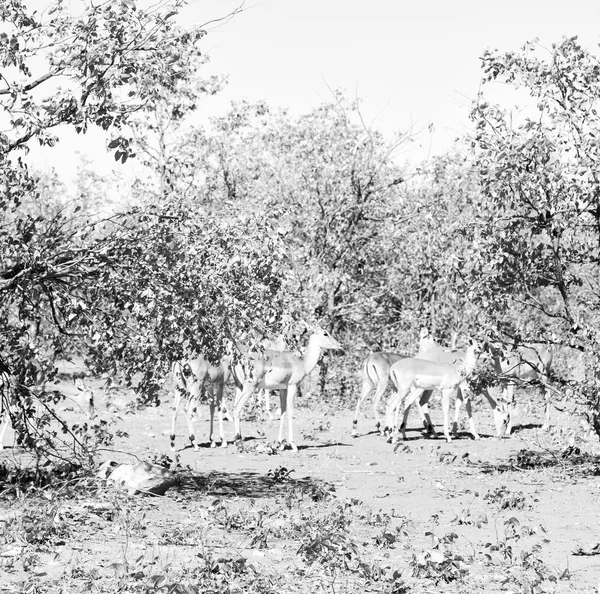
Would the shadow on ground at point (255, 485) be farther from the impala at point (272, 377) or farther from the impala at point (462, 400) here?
the impala at point (462, 400)

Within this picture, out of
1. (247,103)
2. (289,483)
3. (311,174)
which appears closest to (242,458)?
(289,483)

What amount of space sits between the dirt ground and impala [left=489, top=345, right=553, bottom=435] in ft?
4.56

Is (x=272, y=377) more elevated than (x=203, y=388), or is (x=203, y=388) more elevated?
(x=272, y=377)

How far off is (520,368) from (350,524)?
566 inches

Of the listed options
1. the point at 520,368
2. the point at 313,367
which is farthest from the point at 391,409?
the point at 520,368

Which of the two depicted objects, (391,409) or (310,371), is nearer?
(391,409)

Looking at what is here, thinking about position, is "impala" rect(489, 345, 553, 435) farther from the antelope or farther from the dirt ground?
the dirt ground

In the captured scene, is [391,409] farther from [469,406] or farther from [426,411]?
[469,406]

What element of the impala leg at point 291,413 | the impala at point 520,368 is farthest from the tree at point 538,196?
the impala leg at point 291,413

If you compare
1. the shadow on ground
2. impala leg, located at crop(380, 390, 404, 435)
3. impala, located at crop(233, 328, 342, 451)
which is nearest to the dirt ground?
the shadow on ground

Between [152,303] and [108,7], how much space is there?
302cm

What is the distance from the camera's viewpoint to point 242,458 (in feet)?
57.6

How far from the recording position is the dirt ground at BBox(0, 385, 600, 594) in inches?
324

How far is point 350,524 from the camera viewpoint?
36.0 feet
